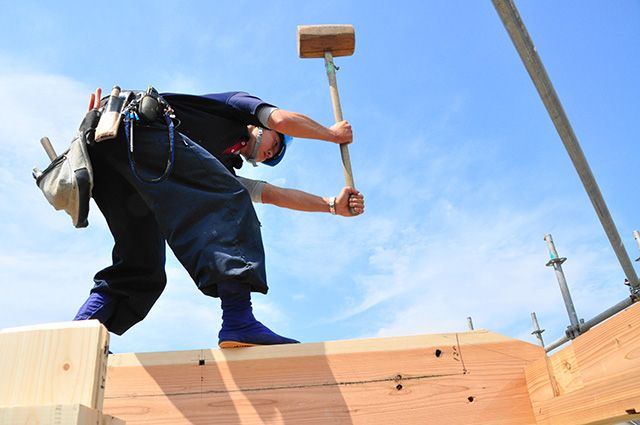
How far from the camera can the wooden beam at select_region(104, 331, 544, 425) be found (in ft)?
5.55

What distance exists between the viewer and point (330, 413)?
170 centimetres

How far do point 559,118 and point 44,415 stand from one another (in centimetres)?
412

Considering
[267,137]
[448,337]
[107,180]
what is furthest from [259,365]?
[267,137]

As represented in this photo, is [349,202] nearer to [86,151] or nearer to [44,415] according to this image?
[86,151]

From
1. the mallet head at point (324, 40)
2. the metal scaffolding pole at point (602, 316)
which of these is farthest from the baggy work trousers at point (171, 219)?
the metal scaffolding pole at point (602, 316)

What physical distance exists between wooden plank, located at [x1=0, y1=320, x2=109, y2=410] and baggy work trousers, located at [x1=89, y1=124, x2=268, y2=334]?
100cm

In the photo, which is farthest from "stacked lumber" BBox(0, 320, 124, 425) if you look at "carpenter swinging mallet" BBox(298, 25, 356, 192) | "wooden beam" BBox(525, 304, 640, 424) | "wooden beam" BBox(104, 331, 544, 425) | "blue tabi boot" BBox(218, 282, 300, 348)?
"carpenter swinging mallet" BBox(298, 25, 356, 192)

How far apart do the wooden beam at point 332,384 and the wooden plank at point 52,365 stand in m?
0.72

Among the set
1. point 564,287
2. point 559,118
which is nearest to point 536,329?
point 564,287

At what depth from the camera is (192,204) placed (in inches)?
85.0

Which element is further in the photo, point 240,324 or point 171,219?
point 171,219

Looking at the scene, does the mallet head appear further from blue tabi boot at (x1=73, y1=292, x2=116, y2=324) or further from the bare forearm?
blue tabi boot at (x1=73, y1=292, x2=116, y2=324)

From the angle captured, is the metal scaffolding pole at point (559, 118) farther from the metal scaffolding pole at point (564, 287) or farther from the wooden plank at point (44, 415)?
the wooden plank at point (44, 415)

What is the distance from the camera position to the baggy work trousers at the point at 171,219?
2072 mm
